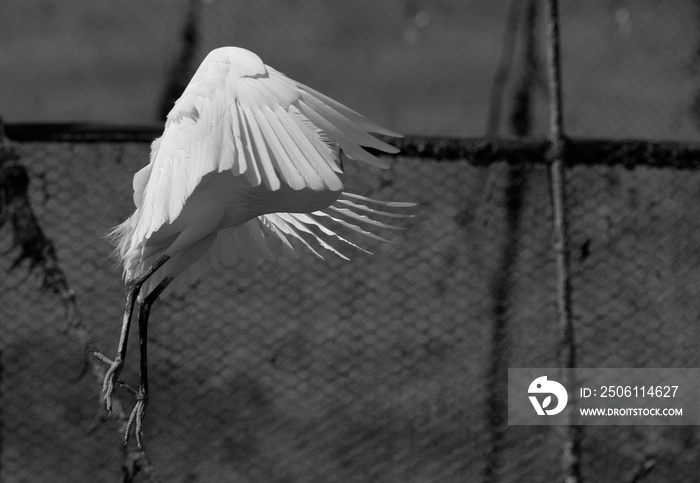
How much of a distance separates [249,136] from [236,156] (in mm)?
65

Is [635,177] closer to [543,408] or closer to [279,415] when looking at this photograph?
[543,408]

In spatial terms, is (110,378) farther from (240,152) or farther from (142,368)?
(240,152)

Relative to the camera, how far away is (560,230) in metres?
2.34

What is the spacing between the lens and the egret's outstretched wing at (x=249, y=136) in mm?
1537

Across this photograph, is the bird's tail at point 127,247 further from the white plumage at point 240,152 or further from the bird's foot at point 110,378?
the bird's foot at point 110,378

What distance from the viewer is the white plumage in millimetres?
1546

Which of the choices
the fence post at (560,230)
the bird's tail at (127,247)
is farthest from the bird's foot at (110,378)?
the fence post at (560,230)

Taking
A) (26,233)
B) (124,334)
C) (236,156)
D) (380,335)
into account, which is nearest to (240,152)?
(236,156)

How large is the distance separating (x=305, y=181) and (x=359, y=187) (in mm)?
993

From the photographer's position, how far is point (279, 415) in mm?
2543

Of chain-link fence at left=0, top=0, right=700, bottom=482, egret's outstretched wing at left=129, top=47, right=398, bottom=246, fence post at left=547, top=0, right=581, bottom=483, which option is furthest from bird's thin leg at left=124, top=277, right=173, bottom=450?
fence post at left=547, top=0, right=581, bottom=483

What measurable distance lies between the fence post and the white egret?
839mm

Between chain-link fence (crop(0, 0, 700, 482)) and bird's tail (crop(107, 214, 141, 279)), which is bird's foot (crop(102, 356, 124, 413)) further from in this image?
chain-link fence (crop(0, 0, 700, 482))

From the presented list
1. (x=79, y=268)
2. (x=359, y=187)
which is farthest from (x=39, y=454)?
(x=359, y=187)
